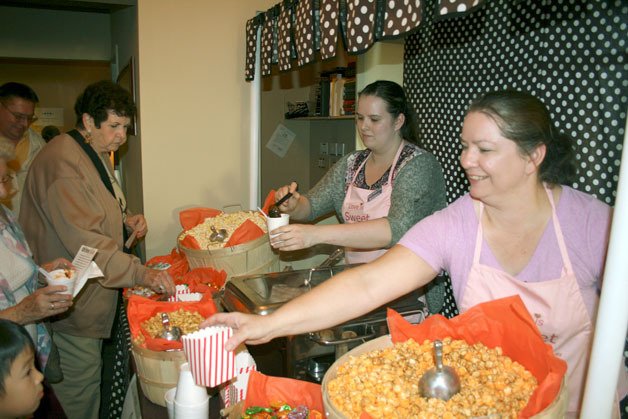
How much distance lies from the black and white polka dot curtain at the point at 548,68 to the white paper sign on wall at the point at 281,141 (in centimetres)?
278

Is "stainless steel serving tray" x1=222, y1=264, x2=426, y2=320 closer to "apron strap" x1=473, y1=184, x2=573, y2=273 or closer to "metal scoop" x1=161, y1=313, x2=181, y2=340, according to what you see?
"metal scoop" x1=161, y1=313, x2=181, y2=340

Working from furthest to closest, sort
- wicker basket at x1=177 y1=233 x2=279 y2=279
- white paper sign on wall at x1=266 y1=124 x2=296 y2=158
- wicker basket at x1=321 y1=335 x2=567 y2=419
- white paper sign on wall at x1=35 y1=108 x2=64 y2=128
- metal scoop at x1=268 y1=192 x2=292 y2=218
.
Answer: white paper sign on wall at x1=35 y1=108 x2=64 y2=128 < white paper sign on wall at x1=266 y1=124 x2=296 y2=158 < wicker basket at x1=177 y1=233 x2=279 y2=279 < metal scoop at x1=268 y1=192 x2=292 y2=218 < wicker basket at x1=321 y1=335 x2=567 y2=419

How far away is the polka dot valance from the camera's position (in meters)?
1.66

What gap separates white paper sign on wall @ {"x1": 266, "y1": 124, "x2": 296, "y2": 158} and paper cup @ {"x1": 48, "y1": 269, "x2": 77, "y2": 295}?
10.4 ft

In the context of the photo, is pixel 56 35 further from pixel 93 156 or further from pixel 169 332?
pixel 169 332

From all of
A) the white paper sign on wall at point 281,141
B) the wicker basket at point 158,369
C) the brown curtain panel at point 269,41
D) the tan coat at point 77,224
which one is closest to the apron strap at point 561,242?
the wicker basket at point 158,369

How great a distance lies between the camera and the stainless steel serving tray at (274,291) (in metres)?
1.79

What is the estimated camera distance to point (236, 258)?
2.49 metres

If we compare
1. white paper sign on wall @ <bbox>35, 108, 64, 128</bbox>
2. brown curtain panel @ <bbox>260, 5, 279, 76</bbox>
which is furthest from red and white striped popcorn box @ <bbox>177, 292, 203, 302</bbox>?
white paper sign on wall @ <bbox>35, 108, 64, 128</bbox>

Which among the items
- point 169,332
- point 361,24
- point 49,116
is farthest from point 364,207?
point 49,116

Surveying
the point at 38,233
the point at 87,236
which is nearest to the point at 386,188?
the point at 87,236

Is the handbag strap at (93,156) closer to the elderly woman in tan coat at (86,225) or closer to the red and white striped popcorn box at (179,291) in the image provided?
the elderly woman in tan coat at (86,225)

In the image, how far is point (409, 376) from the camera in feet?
3.96

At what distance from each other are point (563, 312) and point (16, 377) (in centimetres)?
158
